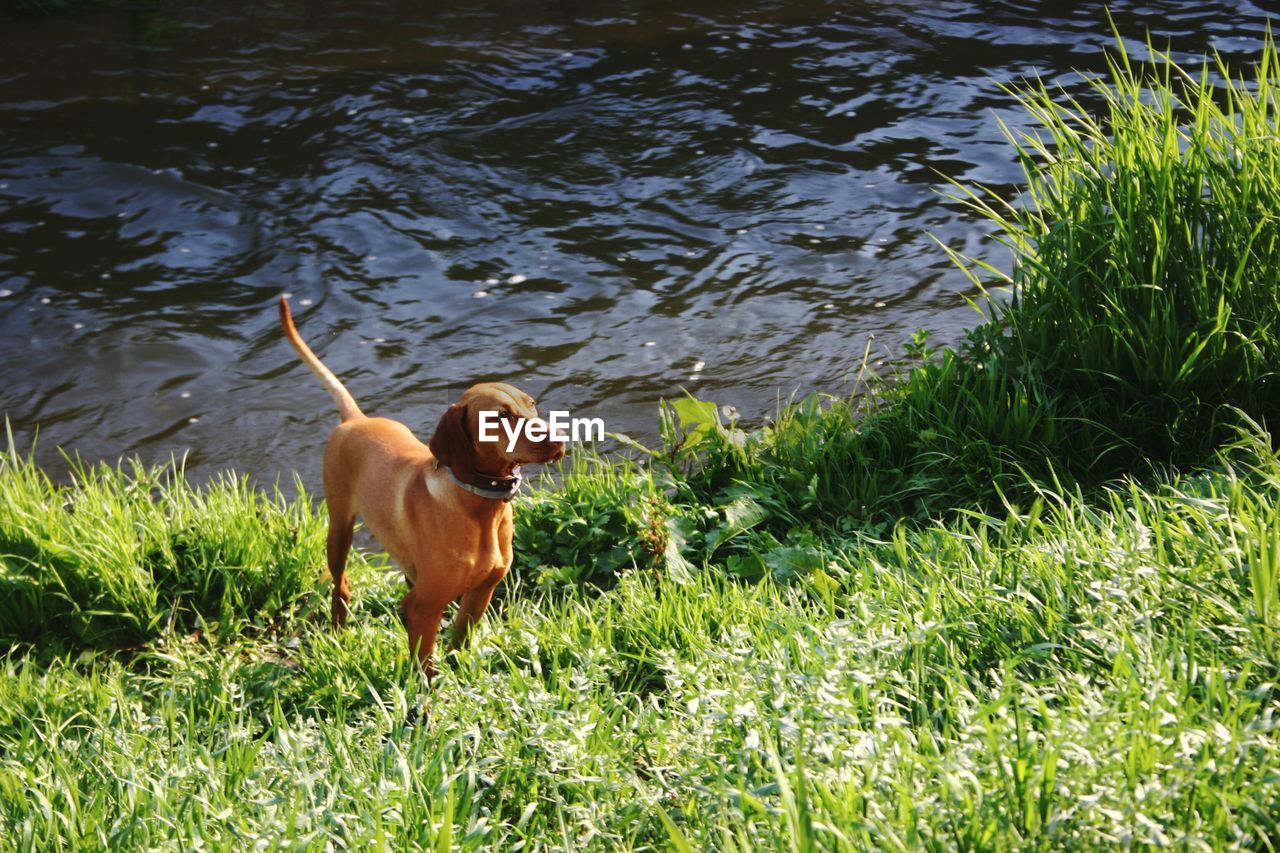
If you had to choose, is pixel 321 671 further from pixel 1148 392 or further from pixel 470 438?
pixel 1148 392

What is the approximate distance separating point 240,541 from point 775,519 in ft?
6.01

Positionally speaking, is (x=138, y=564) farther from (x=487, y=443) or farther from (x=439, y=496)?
(x=487, y=443)

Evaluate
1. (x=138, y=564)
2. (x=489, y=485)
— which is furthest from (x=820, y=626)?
(x=138, y=564)

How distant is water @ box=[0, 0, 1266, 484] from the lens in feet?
19.2

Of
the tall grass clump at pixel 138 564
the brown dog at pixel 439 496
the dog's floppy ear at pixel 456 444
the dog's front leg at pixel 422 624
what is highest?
the dog's floppy ear at pixel 456 444

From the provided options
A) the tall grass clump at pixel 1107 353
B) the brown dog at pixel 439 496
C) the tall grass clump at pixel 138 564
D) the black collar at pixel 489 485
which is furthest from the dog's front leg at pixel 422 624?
the tall grass clump at pixel 1107 353

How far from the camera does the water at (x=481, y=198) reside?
584cm

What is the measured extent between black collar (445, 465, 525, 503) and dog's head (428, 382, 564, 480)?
0.01m

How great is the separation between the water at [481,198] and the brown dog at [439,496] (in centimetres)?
206

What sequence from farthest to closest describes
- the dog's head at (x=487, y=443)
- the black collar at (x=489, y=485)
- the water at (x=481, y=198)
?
the water at (x=481, y=198), the black collar at (x=489, y=485), the dog's head at (x=487, y=443)

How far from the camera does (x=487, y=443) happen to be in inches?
107

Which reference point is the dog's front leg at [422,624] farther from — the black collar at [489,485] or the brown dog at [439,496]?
the black collar at [489,485]

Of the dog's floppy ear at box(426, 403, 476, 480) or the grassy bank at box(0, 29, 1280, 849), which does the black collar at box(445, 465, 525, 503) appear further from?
the grassy bank at box(0, 29, 1280, 849)

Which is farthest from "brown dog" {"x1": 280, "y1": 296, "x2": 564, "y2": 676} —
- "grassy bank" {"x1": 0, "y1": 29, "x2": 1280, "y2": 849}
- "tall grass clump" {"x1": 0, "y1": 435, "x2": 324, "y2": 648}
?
"tall grass clump" {"x1": 0, "y1": 435, "x2": 324, "y2": 648}
